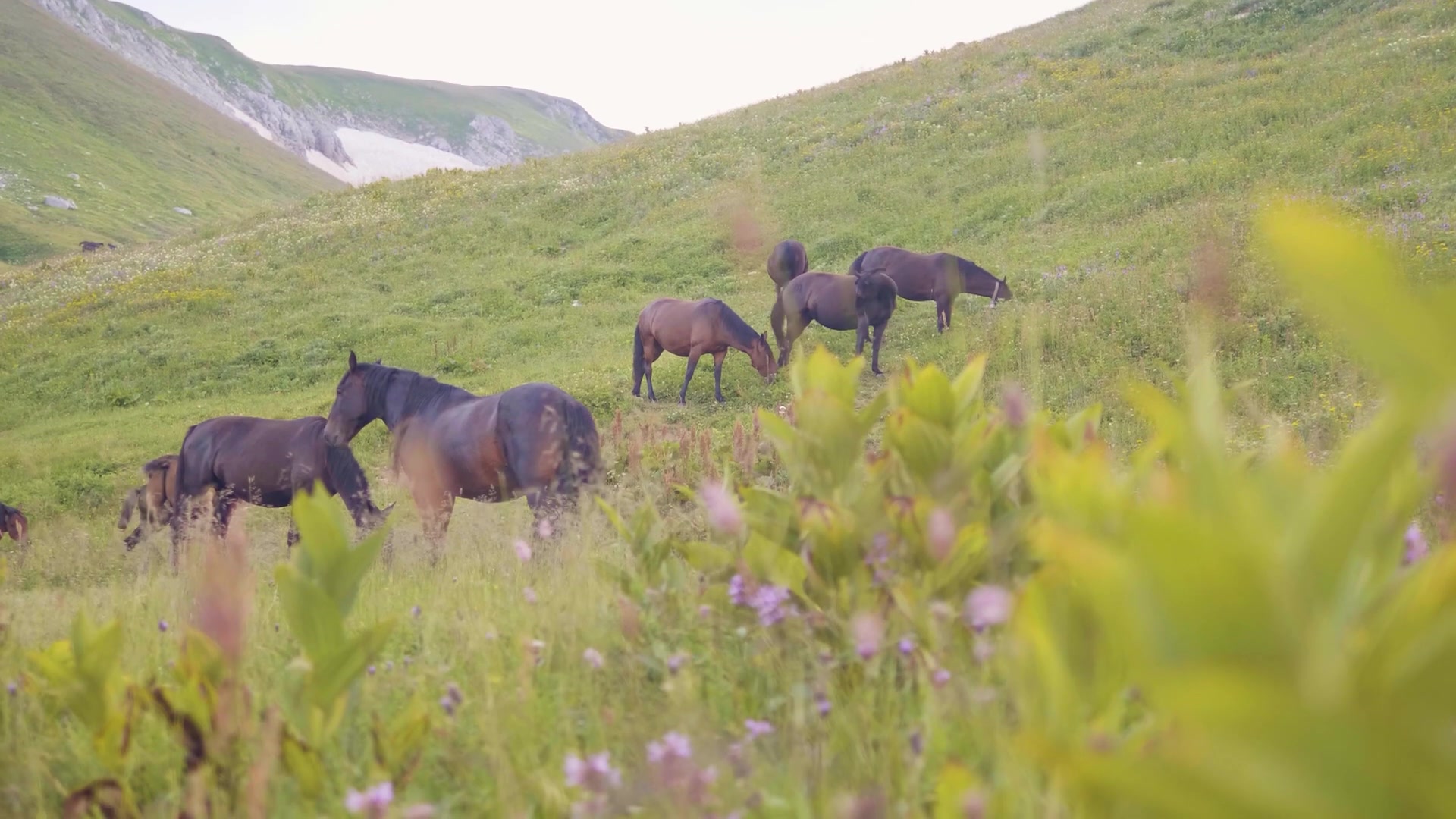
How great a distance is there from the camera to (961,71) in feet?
112

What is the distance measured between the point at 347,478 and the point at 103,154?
84515 mm

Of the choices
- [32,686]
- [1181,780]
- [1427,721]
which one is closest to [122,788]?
[32,686]

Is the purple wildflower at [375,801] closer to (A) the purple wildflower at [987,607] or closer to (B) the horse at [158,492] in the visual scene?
(A) the purple wildflower at [987,607]

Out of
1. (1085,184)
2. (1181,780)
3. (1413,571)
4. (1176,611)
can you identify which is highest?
(1176,611)

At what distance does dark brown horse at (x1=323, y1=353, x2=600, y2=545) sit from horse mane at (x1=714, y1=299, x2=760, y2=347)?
6.24 m

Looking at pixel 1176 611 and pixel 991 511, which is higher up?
pixel 1176 611

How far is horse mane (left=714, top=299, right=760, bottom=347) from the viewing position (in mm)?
13961

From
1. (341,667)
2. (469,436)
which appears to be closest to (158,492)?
(469,436)

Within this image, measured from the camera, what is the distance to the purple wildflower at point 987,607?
137 centimetres

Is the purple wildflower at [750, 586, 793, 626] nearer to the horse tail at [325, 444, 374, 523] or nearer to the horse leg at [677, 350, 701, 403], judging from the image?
the horse tail at [325, 444, 374, 523]

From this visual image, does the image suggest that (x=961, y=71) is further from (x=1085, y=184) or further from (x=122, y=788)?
(x=122, y=788)

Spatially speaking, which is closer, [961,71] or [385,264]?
[385,264]

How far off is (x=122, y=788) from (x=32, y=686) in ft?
2.86

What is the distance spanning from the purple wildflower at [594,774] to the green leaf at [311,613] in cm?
64
